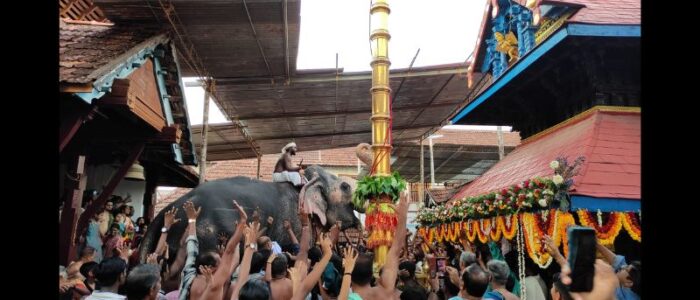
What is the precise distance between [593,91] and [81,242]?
7757 millimetres

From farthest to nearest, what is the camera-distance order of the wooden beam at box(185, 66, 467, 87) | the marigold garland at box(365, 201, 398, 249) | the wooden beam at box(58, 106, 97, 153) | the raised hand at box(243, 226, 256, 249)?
the wooden beam at box(185, 66, 467, 87), the marigold garland at box(365, 201, 398, 249), the wooden beam at box(58, 106, 97, 153), the raised hand at box(243, 226, 256, 249)

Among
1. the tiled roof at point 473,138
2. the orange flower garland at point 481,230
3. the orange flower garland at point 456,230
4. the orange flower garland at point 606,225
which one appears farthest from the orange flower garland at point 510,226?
the tiled roof at point 473,138

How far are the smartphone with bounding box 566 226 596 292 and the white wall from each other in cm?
936

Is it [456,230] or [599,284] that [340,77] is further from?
[599,284]

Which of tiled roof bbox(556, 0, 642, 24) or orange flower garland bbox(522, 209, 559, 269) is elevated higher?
tiled roof bbox(556, 0, 642, 24)

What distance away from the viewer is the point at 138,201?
40.7ft

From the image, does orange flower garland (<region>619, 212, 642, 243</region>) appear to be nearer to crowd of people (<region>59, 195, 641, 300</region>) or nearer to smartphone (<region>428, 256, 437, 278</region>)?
crowd of people (<region>59, 195, 641, 300</region>)

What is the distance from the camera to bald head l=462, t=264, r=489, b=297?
3.50 metres

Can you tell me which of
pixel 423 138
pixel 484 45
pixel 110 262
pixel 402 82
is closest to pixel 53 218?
pixel 110 262

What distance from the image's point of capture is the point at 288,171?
10.7 meters

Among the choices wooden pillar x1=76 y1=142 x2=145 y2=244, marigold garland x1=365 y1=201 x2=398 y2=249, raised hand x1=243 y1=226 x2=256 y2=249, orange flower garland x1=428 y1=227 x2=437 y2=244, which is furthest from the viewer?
orange flower garland x1=428 y1=227 x2=437 y2=244

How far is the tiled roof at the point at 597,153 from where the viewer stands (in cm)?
541

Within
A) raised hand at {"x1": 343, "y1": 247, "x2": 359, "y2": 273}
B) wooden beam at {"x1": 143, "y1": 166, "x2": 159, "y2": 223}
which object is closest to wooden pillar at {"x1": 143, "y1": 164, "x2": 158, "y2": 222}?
wooden beam at {"x1": 143, "y1": 166, "x2": 159, "y2": 223}

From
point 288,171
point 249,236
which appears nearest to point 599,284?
point 249,236
